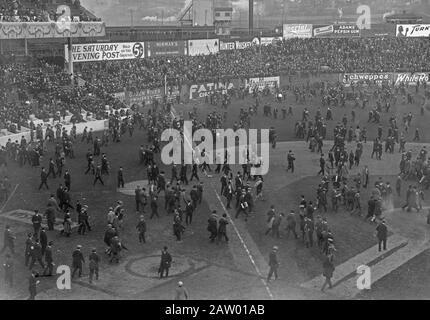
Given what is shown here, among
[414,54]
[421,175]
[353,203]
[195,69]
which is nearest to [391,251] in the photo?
[353,203]

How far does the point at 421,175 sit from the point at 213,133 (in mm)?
12018

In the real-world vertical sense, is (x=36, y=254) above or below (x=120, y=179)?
below

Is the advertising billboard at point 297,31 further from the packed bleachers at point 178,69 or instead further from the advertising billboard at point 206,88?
the advertising billboard at point 206,88

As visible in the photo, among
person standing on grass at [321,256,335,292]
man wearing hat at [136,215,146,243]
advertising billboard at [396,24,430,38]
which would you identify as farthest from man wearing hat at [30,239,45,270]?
advertising billboard at [396,24,430,38]

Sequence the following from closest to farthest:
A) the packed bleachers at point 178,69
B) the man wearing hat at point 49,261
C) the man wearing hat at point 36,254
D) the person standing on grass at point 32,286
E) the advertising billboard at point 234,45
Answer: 1. the person standing on grass at point 32,286
2. the man wearing hat at point 49,261
3. the man wearing hat at point 36,254
4. the packed bleachers at point 178,69
5. the advertising billboard at point 234,45

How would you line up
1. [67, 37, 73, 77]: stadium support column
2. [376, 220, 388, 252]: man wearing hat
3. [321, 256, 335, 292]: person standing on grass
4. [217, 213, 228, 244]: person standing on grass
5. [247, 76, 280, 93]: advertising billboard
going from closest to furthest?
1. [321, 256, 335, 292]: person standing on grass
2. [376, 220, 388, 252]: man wearing hat
3. [217, 213, 228, 244]: person standing on grass
4. [67, 37, 73, 77]: stadium support column
5. [247, 76, 280, 93]: advertising billboard

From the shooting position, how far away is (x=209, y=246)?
19234mm

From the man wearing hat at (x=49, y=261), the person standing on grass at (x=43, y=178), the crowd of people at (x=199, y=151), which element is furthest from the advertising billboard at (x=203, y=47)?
the man wearing hat at (x=49, y=261)

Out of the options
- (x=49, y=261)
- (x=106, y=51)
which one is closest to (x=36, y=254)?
(x=49, y=261)

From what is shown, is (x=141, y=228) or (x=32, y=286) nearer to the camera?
(x=32, y=286)

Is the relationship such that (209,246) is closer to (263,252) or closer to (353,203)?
(263,252)

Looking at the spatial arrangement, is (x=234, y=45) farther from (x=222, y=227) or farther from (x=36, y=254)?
(x=36, y=254)

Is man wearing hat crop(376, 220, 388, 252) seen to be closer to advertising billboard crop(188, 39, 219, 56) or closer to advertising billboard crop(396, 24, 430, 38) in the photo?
advertising billboard crop(188, 39, 219, 56)

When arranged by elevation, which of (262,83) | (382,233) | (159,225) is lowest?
(159,225)
